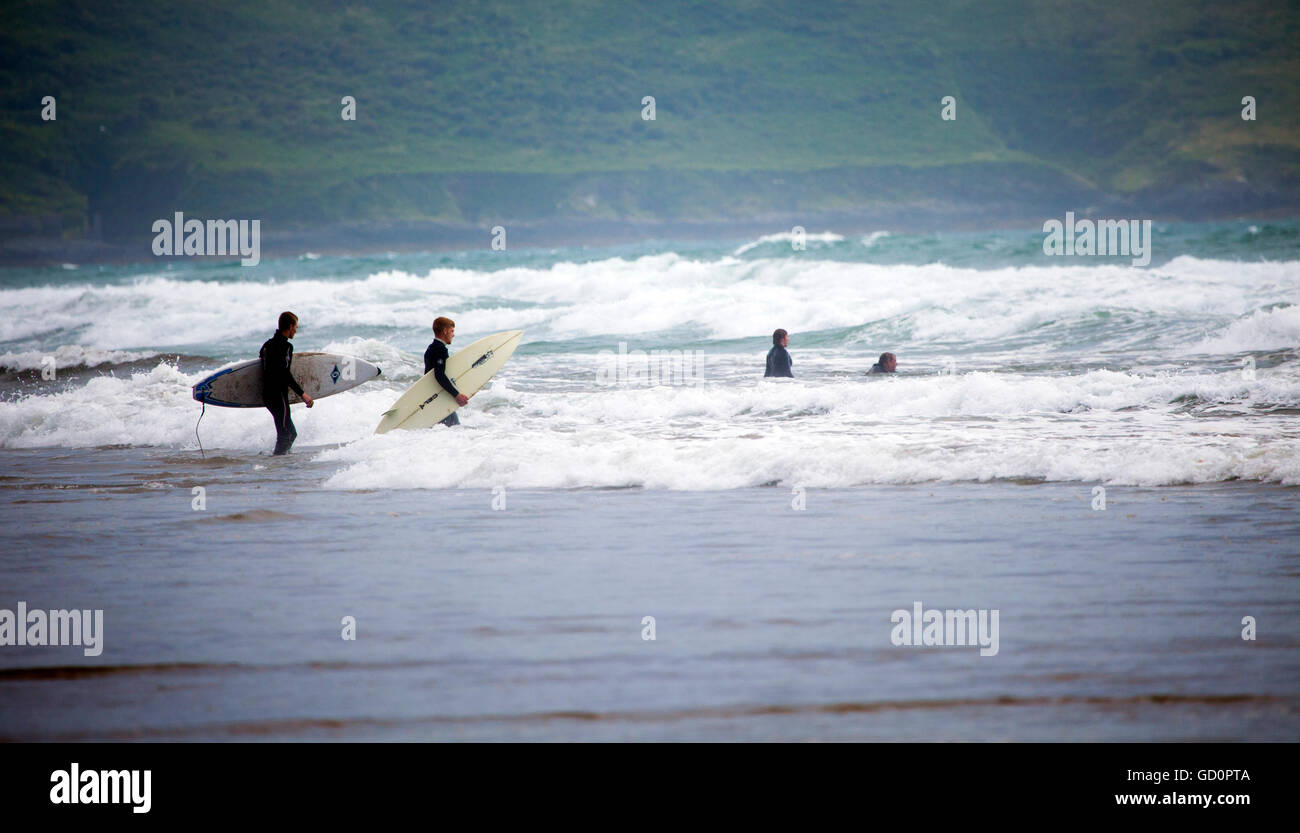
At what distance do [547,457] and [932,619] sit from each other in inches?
185

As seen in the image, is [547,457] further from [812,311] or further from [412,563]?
[812,311]

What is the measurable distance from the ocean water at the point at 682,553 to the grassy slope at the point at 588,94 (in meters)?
117

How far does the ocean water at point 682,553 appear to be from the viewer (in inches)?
165

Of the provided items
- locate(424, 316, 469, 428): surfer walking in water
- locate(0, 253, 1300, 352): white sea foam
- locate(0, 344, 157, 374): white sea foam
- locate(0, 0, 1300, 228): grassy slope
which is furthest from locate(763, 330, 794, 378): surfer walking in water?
locate(0, 0, 1300, 228): grassy slope

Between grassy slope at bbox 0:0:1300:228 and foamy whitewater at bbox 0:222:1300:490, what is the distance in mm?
98491

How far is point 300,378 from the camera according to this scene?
11805 millimetres

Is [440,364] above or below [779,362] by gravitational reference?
below

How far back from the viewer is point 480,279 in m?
37.5

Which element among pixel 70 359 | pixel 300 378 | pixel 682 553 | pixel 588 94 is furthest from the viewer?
pixel 588 94

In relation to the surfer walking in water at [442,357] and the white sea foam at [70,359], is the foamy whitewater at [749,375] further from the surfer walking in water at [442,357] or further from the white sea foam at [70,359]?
the surfer walking in water at [442,357]

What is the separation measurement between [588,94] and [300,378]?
164825mm

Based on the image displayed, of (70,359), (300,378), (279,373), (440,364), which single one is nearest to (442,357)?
(440,364)

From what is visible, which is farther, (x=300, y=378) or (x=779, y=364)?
(x=779, y=364)

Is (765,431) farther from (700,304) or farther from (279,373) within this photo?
(700,304)
